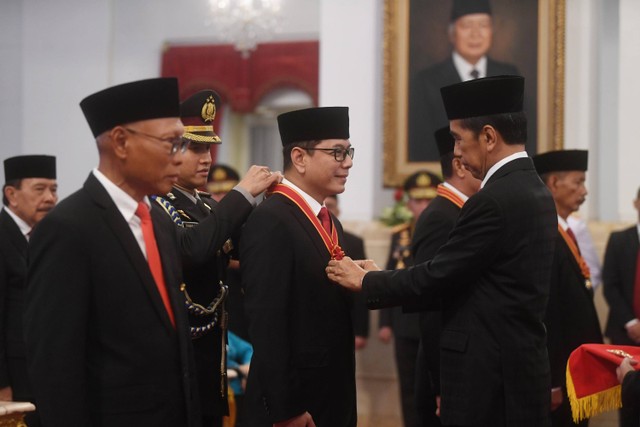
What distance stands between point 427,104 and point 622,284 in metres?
2.32

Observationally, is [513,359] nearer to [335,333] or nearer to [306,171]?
[335,333]

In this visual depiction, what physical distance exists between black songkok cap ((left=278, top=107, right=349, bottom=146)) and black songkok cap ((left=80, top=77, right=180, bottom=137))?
3.23ft

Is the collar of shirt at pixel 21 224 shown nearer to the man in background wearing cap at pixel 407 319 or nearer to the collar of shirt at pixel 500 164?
the man in background wearing cap at pixel 407 319

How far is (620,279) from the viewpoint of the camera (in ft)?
21.0

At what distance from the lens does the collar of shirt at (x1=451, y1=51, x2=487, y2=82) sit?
7793 millimetres

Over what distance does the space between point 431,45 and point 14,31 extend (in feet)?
16.2

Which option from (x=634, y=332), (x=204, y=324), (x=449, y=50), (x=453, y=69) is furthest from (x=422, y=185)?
(x=204, y=324)

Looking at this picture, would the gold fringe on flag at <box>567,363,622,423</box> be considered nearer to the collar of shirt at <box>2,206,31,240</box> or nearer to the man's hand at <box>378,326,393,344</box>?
the collar of shirt at <box>2,206,31,240</box>

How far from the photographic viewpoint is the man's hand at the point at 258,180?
3301mm

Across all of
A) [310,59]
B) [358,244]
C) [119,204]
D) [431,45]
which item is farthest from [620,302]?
[310,59]

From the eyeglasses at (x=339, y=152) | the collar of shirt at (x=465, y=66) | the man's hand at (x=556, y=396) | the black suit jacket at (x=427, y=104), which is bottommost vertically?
the man's hand at (x=556, y=396)

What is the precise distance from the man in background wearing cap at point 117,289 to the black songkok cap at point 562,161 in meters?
2.80

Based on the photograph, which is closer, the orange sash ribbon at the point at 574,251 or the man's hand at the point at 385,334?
the orange sash ribbon at the point at 574,251

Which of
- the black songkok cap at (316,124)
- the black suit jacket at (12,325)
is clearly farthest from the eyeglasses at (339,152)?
the black suit jacket at (12,325)
